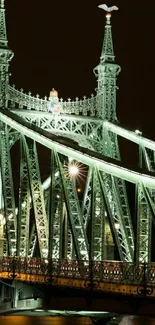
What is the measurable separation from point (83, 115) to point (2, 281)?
11157mm

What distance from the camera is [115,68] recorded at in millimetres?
49875

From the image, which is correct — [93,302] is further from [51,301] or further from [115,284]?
[51,301]

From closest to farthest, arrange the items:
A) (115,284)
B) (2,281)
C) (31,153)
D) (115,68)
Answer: (115,284) → (2,281) → (31,153) → (115,68)

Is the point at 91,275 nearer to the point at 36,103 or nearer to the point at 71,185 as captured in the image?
the point at 71,185

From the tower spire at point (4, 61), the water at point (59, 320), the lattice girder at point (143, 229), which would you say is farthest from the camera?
the tower spire at point (4, 61)

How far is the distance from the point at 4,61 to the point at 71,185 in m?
A: 9.53

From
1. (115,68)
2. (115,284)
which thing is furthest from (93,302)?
(115,68)

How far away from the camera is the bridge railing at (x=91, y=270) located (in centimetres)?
2928

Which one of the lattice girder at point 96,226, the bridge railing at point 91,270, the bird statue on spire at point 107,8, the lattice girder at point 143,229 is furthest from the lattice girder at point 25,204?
the lattice girder at point 143,229

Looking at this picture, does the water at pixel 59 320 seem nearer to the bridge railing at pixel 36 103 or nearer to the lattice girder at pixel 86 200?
the lattice girder at pixel 86 200

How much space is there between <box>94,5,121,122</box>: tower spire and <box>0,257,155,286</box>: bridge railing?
1132 cm

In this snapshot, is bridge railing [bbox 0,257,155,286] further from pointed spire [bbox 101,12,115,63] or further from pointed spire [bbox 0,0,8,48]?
pointed spire [bbox 101,12,115,63]

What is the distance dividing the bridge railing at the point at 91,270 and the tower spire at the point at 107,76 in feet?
37.1

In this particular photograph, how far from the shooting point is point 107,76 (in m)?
49.8
